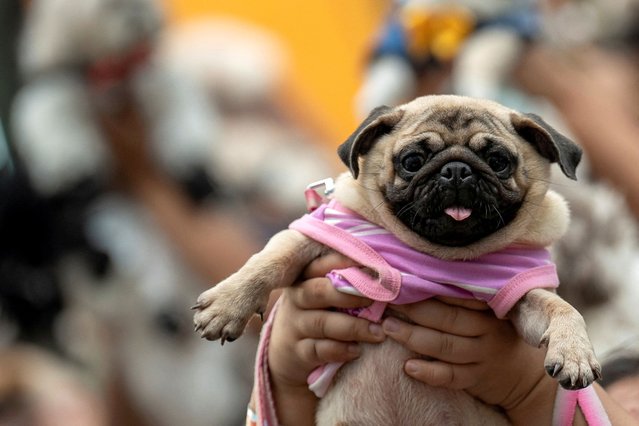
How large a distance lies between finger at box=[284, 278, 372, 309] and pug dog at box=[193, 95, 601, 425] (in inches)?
0.8

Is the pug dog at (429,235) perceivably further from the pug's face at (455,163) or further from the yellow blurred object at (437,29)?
the yellow blurred object at (437,29)

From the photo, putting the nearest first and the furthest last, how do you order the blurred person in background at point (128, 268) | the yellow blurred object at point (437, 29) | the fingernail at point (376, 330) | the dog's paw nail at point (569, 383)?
the dog's paw nail at point (569, 383) < the fingernail at point (376, 330) < the yellow blurred object at point (437, 29) < the blurred person in background at point (128, 268)

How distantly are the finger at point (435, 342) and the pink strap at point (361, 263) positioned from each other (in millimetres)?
59

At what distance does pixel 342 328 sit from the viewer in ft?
4.19

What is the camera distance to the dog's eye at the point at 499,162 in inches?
48.0

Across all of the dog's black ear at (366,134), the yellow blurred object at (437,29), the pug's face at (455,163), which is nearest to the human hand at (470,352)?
the pug's face at (455,163)

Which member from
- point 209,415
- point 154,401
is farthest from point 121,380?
point 209,415

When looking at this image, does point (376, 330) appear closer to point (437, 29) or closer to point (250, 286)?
point (250, 286)

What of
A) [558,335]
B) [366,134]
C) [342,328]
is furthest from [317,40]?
[558,335]

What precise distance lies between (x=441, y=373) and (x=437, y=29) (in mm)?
1615

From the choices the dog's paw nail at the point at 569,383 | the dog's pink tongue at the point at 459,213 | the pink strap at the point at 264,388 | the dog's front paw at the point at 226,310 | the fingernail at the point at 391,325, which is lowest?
the pink strap at the point at 264,388

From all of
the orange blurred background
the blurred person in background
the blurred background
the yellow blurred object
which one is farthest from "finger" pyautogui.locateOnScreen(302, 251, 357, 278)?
the orange blurred background

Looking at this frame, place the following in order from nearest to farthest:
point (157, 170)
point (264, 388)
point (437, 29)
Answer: point (264, 388), point (437, 29), point (157, 170)

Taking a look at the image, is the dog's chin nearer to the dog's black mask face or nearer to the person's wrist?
the dog's black mask face
